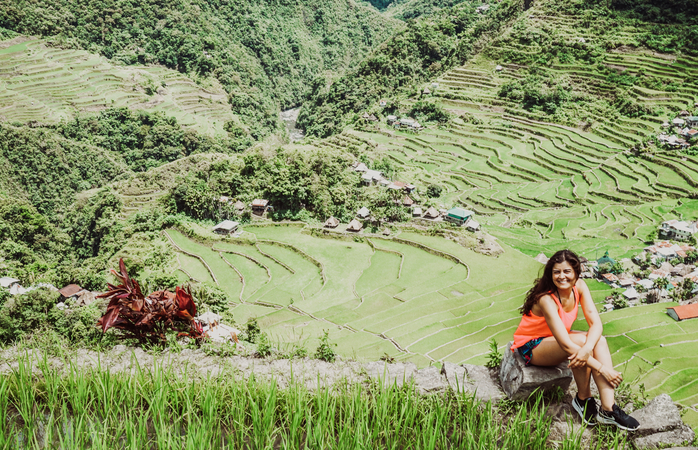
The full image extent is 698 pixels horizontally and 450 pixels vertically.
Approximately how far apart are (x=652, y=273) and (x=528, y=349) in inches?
935

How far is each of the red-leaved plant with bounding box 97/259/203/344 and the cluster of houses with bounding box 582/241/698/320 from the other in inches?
722

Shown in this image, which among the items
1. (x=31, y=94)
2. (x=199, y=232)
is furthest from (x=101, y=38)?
(x=199, y=232)

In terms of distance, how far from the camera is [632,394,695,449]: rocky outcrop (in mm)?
3164

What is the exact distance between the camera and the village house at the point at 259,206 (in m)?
27.6

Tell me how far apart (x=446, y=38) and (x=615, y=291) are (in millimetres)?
56580

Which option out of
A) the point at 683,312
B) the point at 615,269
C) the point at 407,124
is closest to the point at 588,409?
the point at 683,312

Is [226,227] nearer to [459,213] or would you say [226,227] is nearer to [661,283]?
[459,213]

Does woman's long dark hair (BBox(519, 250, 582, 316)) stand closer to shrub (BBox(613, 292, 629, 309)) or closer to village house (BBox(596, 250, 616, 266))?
shrub (BBox(613, 292, 629, 309))

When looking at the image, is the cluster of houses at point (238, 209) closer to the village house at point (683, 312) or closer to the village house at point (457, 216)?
the village house at point (457, 216)

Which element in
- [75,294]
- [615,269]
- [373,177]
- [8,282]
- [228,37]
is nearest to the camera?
[75,294]

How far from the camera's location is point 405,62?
64562 mm

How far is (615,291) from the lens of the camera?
762 inches

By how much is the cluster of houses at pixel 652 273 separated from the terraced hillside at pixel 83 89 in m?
47.2

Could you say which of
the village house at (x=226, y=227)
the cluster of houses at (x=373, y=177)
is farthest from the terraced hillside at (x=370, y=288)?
the cluster of houses at (x=373, y=177)
